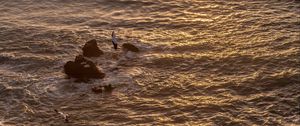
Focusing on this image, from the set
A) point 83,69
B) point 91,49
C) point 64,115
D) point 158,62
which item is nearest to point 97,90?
point 83,69

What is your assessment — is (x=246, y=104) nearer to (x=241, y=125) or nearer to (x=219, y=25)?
(x=241, y=125)

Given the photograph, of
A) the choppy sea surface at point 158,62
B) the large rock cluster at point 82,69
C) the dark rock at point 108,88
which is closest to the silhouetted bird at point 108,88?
the dark rock at point 108,88

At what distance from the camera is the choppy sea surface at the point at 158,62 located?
17391 millimetres

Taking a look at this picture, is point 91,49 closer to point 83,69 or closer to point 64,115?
point 83,69

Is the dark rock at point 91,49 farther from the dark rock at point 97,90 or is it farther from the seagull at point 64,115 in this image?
the seagull at point 64,115

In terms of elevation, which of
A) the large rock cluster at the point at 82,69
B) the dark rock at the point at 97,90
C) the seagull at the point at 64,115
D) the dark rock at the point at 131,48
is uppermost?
the dark rock at the point at 131,48

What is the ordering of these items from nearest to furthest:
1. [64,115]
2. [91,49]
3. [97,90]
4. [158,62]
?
1. [64,115]
2. [97,90]
3. [158,62]
4. [91,49]

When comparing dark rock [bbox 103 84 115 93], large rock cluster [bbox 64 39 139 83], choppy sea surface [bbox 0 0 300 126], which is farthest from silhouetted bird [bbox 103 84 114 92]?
large rock cluster [bbox 64 39 139 83]

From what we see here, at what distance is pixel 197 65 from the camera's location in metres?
20.5

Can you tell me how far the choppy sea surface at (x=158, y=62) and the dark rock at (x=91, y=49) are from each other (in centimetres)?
30

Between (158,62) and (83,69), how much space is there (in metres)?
3.25

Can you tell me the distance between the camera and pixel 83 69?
1969cm

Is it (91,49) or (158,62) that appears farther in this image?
(91,49)

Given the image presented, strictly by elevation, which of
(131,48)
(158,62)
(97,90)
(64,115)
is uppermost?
(131,48)
